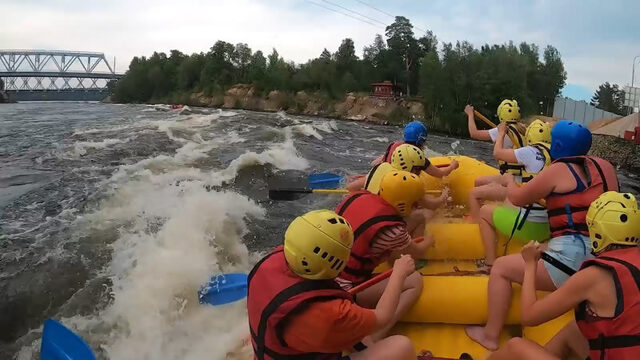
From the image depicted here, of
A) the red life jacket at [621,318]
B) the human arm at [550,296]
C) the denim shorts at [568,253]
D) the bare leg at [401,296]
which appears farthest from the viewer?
the bare leg at [401,296]

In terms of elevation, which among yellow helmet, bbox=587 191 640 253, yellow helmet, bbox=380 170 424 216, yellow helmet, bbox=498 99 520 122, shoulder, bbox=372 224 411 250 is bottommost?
shoulder, bbox=372 224 411 250

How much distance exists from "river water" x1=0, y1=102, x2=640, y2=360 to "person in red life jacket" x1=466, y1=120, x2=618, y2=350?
1.93 metres

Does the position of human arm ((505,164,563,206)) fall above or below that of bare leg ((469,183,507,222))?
above

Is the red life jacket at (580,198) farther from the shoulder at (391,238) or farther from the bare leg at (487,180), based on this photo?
the bare leg at (487,180)

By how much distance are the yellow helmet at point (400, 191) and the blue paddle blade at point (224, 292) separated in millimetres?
1804

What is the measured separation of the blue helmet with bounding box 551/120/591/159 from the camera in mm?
3008

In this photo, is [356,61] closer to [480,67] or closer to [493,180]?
[480,67]

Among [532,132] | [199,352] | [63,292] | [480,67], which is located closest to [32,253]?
[63,292]

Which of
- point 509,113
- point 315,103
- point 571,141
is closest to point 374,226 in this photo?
point 571,141

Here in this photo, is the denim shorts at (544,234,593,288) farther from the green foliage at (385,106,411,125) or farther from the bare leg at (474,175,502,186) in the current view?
the green foliage at (385,106,411,125)

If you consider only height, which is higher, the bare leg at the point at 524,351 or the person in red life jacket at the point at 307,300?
the person in red life jacket at the point at 307,300

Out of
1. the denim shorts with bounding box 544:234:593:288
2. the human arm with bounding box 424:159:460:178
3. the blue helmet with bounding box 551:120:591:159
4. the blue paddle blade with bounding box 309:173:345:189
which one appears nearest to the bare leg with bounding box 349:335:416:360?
the denim shorts with bounding box 544:234:593:288

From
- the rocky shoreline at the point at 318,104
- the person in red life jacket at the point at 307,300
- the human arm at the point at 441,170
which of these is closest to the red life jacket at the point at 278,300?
the person in red life jacket at the point at 307,300

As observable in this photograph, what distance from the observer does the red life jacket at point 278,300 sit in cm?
213
